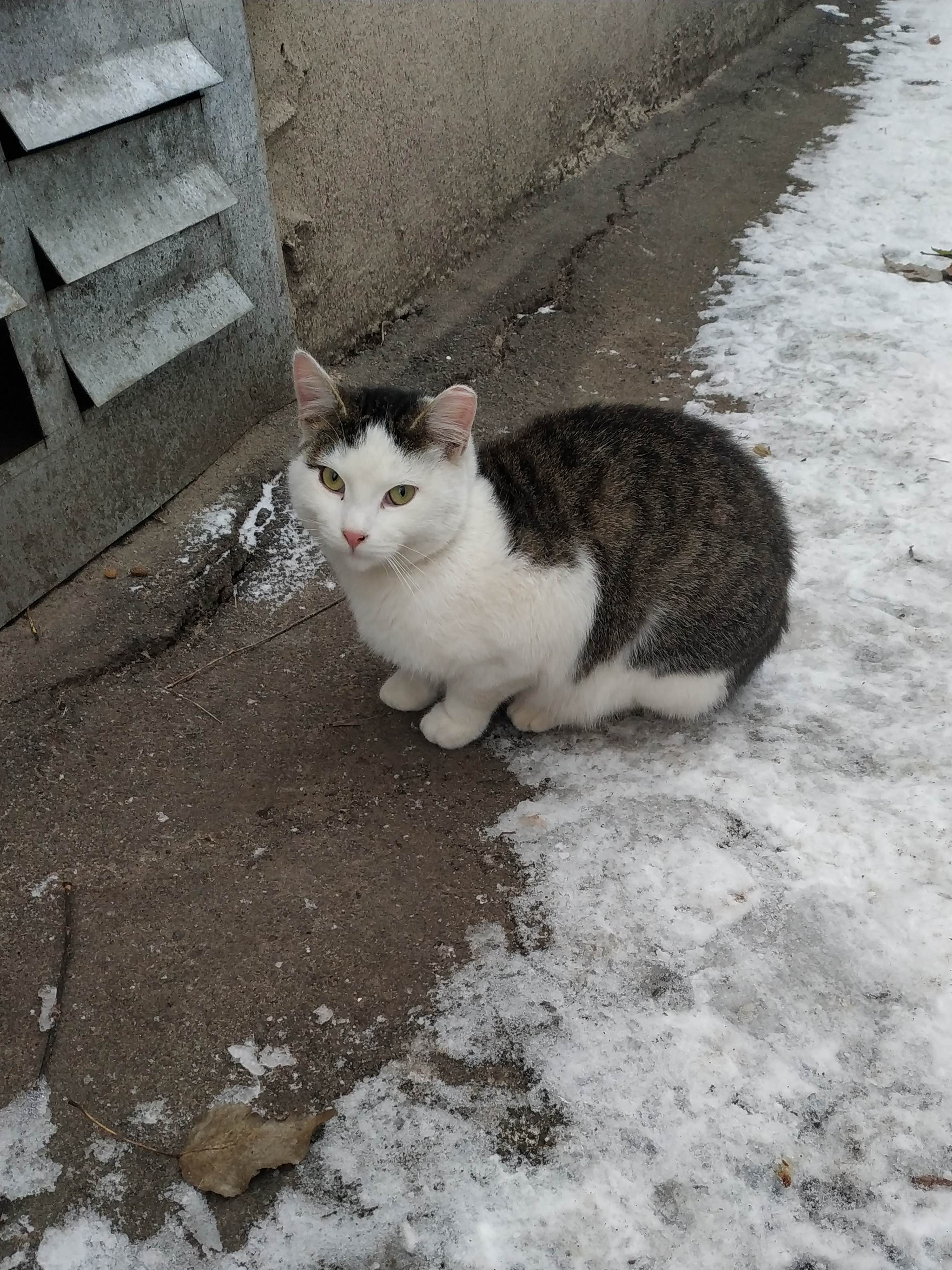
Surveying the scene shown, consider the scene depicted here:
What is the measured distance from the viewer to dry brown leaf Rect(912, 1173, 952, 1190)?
1.76 metres

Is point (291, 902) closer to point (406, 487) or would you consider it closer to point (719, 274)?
point (406, 487)

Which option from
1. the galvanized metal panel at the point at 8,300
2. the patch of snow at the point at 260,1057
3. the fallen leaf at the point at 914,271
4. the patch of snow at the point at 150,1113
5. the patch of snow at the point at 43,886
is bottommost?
the fallen leaf at the point at 914,271

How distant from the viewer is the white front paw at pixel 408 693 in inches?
110

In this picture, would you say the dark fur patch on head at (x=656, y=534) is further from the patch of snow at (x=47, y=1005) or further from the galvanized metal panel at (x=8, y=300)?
the patch of snow at (x=47, y=1005)

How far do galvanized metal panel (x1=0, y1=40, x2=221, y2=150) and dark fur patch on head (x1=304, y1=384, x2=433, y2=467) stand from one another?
102cm

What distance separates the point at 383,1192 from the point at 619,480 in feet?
5.26

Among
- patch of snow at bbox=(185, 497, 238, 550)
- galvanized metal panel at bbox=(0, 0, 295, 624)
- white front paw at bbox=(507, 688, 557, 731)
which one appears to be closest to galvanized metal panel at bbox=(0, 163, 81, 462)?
galvanized metal panel at bbox=(0, 0, 295, 624)

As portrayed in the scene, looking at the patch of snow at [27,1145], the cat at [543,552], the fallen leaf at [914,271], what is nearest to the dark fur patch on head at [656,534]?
the cat at [543,552]

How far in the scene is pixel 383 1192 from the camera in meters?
1.77

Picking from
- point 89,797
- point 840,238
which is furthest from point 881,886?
point 840,238

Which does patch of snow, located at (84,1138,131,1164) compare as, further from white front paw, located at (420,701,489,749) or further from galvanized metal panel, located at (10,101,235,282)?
galvanized metal panel, located at (10,101,235,282)

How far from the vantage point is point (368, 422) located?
2.26m

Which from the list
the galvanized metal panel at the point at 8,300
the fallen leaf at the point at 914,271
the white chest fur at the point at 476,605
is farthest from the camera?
the fallen leaf at the point at 914,271

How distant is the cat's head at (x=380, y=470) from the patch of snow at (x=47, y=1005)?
1063mm
